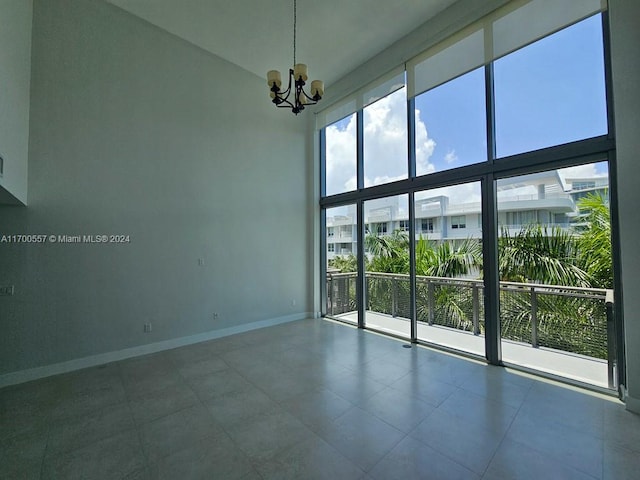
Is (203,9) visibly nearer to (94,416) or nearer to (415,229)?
(415,229)

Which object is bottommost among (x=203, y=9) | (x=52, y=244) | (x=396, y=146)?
(x=52, y=244)

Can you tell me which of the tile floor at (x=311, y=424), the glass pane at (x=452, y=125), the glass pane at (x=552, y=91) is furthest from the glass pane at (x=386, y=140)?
the tile floor at (x=311, y=424)

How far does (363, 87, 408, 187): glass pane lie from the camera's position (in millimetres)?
4625

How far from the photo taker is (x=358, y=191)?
5.32m

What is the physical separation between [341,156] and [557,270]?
4.03 m

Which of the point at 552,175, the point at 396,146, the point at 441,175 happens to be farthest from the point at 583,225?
the point at 396,146

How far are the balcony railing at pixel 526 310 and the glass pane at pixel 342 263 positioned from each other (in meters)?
0.80

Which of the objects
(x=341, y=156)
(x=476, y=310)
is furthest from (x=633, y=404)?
(x=341, y=156)

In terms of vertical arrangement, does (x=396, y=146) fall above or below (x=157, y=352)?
above

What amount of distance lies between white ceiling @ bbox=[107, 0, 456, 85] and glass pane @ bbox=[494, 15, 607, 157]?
1396 mm

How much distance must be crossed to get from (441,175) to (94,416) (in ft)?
16.0

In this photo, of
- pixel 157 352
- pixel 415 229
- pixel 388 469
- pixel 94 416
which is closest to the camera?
pixel 388 469

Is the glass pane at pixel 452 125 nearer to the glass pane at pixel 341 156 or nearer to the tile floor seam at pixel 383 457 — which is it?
the glass pane at pixel 341 156

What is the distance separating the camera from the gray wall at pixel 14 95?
240 cm
